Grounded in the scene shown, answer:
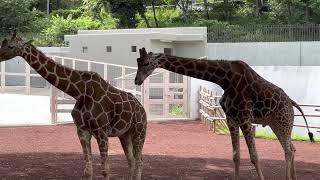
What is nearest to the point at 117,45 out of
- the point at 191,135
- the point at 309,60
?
the point at 309,60

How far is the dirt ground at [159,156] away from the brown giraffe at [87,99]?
1979 mm

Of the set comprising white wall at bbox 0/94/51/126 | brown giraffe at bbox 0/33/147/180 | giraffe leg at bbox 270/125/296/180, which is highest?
brown giraffe at bbox 0/33/147/180

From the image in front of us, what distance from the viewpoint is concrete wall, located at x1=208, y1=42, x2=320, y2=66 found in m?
26.5

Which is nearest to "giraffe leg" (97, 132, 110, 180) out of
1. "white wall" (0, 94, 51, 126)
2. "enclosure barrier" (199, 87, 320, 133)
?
"enclosure barrier" (199, 87, 320, 133)

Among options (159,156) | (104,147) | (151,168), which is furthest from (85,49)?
(104,147)

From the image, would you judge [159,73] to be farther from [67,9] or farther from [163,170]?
[67,9]

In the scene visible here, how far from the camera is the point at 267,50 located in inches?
1074

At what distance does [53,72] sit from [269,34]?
22.1 m

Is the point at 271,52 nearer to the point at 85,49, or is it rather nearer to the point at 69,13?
the point at 85,49

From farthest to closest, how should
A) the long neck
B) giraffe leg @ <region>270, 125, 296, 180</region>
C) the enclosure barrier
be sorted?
the enclosure barrier < giraffe leg @ <region>270, 125, 296, 180</region> < the long neck

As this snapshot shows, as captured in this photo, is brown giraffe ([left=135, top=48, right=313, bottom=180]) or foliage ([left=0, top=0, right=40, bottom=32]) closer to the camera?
brown giraffe ([left=135, top=48, right=313, bottom=180])

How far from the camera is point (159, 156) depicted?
13023 millimetres

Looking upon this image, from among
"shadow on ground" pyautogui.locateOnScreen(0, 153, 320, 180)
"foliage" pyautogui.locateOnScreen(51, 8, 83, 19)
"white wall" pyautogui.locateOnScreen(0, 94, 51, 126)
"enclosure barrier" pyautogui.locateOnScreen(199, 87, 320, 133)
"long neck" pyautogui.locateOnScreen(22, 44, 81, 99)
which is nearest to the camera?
"long neck" pyautogui.locateOnScreen(22, 44, 81, 99)

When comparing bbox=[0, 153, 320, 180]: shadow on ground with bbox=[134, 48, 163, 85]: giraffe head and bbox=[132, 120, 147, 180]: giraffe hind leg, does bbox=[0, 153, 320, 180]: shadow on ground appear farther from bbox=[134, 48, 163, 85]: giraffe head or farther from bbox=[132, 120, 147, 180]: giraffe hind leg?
bbox=[134, 48, 163, 85]: giraffe head
